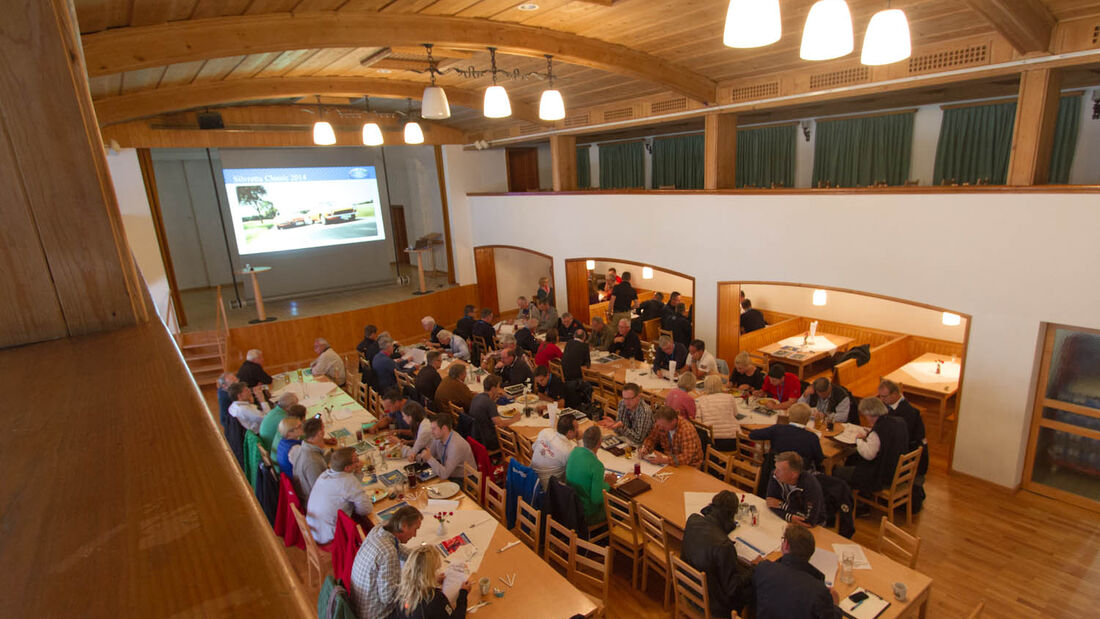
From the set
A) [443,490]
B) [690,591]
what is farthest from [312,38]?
[690,591]

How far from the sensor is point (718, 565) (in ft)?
12.1

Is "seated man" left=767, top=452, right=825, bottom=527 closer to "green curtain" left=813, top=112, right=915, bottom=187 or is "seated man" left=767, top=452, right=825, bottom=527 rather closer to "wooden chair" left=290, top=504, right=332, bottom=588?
"wooden chair" left=290, top=504, right=332, bottom=588

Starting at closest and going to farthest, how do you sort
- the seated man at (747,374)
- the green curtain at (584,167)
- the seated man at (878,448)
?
the seated man at (878,448) → the seated man at (747,374) → the green curtain at (584,167)

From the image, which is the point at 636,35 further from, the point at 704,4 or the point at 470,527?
the point at 470,527

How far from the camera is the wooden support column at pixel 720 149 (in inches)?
337

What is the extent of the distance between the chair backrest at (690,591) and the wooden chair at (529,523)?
3.55ft

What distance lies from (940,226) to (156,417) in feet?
24.7

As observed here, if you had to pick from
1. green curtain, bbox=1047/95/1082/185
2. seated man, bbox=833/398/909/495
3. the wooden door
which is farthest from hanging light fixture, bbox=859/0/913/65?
the wooden door

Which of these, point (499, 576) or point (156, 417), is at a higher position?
point (156, 417)

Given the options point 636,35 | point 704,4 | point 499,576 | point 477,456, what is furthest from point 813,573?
point 636,35

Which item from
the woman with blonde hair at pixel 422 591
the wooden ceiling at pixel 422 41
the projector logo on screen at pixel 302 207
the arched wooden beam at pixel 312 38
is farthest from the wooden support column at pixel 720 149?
the projector logo on screen at pixel 302 207

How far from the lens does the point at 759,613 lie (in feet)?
11.2

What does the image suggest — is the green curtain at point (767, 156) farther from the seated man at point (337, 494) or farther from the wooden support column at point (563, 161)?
the seated man at point (337, 494)

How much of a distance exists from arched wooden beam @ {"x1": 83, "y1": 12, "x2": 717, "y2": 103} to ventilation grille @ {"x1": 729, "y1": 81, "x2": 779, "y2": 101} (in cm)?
193
